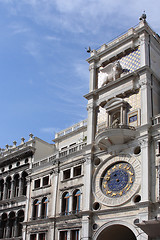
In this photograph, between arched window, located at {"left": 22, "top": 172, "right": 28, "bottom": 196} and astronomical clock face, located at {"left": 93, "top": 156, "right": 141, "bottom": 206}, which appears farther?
arched window, located at {"left": 22, "top": 172, "right": 28, "bottom": 196}

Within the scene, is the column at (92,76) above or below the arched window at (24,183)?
above

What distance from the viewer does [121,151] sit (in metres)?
32.6

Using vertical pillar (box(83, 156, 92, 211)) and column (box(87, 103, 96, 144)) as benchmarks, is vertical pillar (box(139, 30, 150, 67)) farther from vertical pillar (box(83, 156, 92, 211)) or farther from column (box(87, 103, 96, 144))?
vertical pillar (box(83, 156, 92, 211))

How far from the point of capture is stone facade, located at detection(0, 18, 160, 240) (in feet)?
97.9

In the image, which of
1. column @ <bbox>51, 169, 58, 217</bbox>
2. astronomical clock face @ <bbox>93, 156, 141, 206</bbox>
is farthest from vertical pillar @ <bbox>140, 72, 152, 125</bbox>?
column @ <bbox>51, 169, 58, 217</bbox>

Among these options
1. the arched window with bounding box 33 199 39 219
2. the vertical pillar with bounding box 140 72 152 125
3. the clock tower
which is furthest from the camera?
the arched window with bounding box 33 199 39 219

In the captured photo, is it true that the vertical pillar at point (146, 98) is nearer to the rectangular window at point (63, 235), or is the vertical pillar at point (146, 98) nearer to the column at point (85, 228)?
the column at point (85, 228)

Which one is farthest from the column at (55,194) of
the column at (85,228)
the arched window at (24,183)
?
the arched window at (24,183)

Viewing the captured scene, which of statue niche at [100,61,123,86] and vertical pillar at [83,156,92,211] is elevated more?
statue niche at [100,61,123,86]

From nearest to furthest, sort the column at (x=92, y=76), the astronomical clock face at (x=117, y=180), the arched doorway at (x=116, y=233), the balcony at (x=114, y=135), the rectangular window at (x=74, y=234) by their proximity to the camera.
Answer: the astronomical clock face at (x=117, y=180)
the arched doorway at (x=116, y=233)
the balcony at (x=114, y=135)
the rectangular window at (x=74, y=234)
the column at (x=92, y=76)

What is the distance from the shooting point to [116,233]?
32.5 meters

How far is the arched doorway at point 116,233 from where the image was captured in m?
31.3

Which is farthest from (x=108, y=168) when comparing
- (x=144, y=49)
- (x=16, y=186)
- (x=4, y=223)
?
(x=4, y=223)

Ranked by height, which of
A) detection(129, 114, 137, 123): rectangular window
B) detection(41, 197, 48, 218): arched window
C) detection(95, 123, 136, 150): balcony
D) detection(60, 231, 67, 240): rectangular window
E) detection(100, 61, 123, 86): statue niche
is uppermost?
detection(100, 61, 123, 86): statue niche
